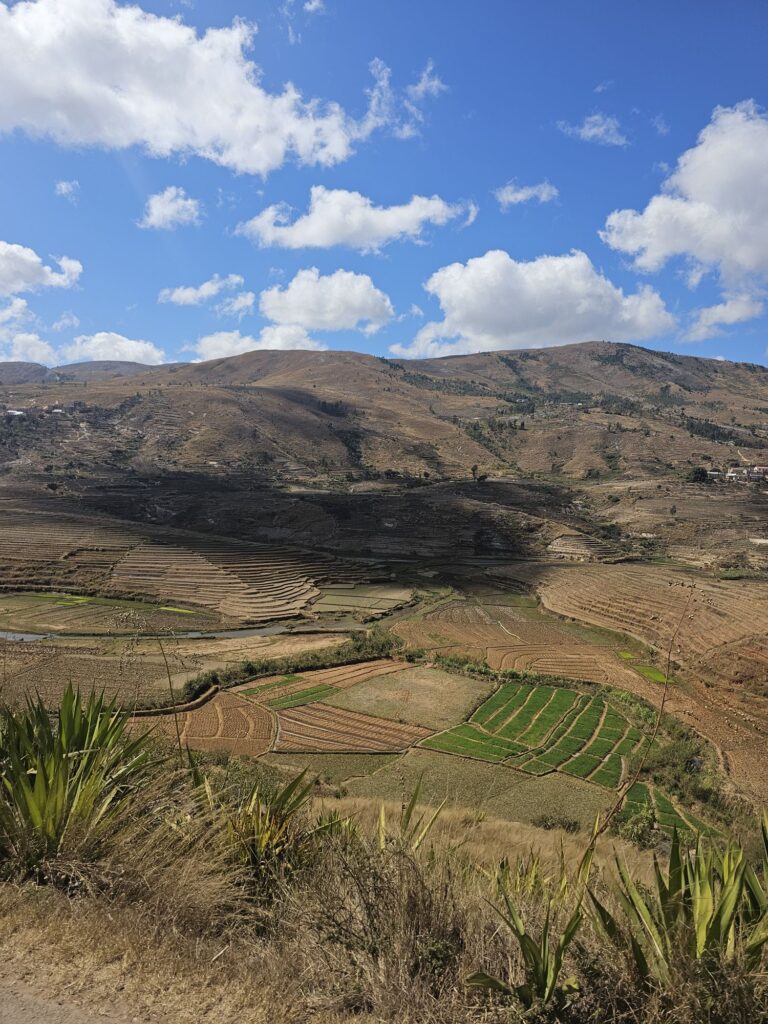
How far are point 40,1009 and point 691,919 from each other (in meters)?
4.49

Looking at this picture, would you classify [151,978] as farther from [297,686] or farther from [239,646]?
[239,646]

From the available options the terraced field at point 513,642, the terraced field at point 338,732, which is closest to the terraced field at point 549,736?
the terraced field at point 338,732

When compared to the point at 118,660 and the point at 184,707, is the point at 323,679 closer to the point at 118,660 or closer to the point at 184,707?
the point at 184,707

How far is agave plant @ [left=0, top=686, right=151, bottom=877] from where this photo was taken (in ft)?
16.5

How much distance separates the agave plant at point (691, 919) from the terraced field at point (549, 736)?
1922cm

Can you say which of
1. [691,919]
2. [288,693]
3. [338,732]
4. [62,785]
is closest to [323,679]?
[288,693]

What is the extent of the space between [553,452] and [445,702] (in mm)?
113900

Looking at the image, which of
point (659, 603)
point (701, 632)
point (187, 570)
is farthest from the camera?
point (187, 570)

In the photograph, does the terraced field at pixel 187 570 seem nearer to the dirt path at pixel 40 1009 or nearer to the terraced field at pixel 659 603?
the terraced field at pixel 659 603

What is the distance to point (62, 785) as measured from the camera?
526 centimetres

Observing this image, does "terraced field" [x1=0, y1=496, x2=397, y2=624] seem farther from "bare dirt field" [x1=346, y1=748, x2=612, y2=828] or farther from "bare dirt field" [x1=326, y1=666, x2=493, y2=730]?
"bare dirt field" [x1=346, y1=748, x2=612, y2=828]

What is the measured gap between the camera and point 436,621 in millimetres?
46531

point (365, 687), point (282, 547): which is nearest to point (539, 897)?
point (365, 687)

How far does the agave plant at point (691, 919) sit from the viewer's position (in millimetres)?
3918
